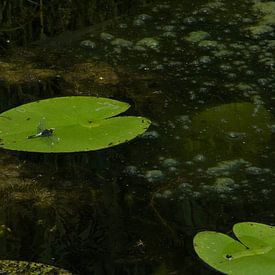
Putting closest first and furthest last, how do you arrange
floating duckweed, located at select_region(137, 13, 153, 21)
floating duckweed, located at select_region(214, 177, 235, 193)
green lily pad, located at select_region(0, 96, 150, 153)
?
floating duckweed, located at select_region(214, 177, 235, 193)
green lily pad, located at select_region(0, 96, 150, 153)
floating duckweed, located at select_region(137, 13, 153, 21)

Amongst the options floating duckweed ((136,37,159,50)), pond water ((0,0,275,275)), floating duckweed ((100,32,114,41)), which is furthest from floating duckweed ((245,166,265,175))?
floating duckweed ((100,32,114,41))

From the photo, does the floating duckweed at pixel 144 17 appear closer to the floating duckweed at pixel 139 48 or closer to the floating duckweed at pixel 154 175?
the floating duckweed at pixel 139 48

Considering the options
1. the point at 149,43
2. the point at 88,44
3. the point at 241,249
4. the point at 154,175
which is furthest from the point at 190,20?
the point at 241,249

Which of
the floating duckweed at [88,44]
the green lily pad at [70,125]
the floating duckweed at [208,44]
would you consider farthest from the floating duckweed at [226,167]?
the floating duckweed at [88,44]

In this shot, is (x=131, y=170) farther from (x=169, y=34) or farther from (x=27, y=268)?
(x=169, y=34)

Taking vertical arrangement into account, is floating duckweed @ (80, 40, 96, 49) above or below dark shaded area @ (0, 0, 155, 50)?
below

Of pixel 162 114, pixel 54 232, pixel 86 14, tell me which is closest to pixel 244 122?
pixel 162 114

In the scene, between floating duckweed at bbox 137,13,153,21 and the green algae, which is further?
floating duckweed at bbox 137,13,153,21

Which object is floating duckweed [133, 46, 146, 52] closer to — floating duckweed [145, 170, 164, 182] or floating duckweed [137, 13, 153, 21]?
floating duckweed [137, 13, 153, 21]
